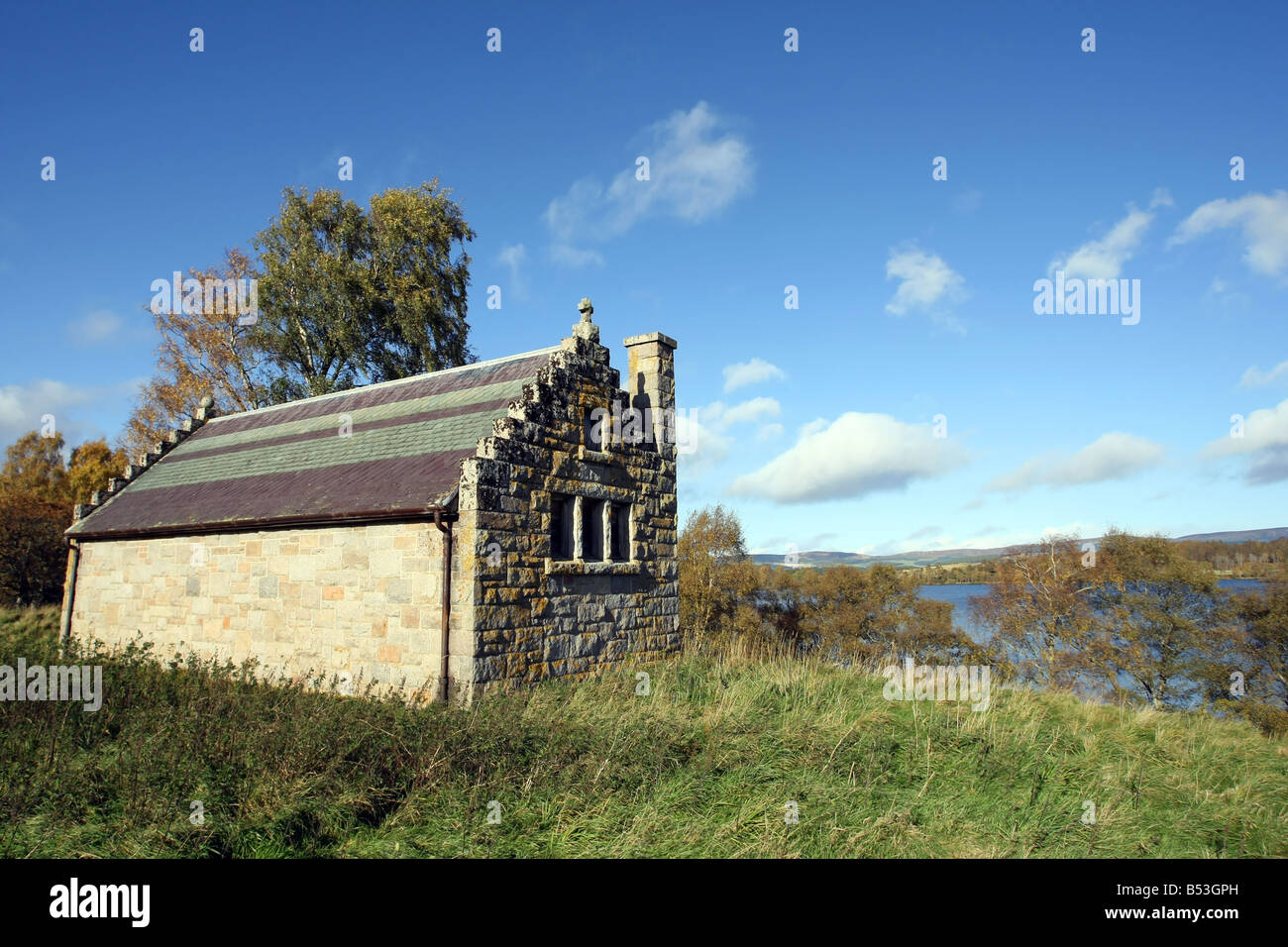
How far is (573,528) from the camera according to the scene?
12117 mm

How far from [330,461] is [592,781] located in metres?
9.67

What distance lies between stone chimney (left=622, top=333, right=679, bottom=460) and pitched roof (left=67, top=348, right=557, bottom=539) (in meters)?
1.85

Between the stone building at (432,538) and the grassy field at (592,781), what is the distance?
149cm

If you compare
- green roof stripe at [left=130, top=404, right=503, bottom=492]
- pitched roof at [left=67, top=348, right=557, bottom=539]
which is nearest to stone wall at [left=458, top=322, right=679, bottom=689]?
pitched roof at [left=67, top=348, right=557, bottom=539]

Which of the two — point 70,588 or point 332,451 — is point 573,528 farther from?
point 70,588

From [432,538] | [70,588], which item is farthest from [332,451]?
[70,588]

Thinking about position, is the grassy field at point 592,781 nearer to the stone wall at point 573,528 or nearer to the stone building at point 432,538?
the stone wall at point 573,528

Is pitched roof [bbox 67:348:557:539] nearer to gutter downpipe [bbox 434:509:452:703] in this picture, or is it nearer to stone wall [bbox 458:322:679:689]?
gutter downpipe [bbox 434:509:452:703]
